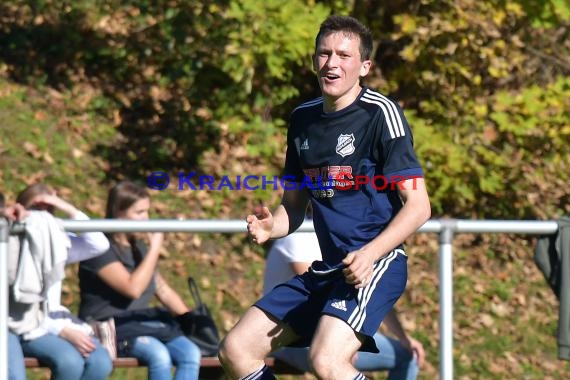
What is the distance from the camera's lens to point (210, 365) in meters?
6.66

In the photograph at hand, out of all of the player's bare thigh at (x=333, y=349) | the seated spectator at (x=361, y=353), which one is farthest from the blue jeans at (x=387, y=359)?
the player's bare thigh at (x=333, y=349)

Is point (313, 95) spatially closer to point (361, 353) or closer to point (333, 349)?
point (361, 353)

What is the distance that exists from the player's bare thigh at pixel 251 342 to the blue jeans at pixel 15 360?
1219 millimetres

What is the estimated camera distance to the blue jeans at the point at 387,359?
6.55 metres

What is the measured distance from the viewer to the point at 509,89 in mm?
10750

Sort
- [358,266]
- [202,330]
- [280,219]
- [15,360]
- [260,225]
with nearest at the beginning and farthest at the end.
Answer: [358,266]
[260,225]
[280,219]
[15,360]
[202,330]

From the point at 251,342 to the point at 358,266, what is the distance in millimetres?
720

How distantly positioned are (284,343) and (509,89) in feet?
19.7

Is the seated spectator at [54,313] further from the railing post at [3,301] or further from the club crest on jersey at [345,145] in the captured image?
the club crest on jersey at [345,145]

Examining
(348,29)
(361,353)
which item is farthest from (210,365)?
(348,29)

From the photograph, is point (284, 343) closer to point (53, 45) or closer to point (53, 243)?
point (53, 243)

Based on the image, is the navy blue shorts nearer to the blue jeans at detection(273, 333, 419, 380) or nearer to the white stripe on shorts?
the white stripe on shorts

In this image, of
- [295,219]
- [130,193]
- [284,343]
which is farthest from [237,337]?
[130,193]

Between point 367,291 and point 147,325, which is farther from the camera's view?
point 147,325
